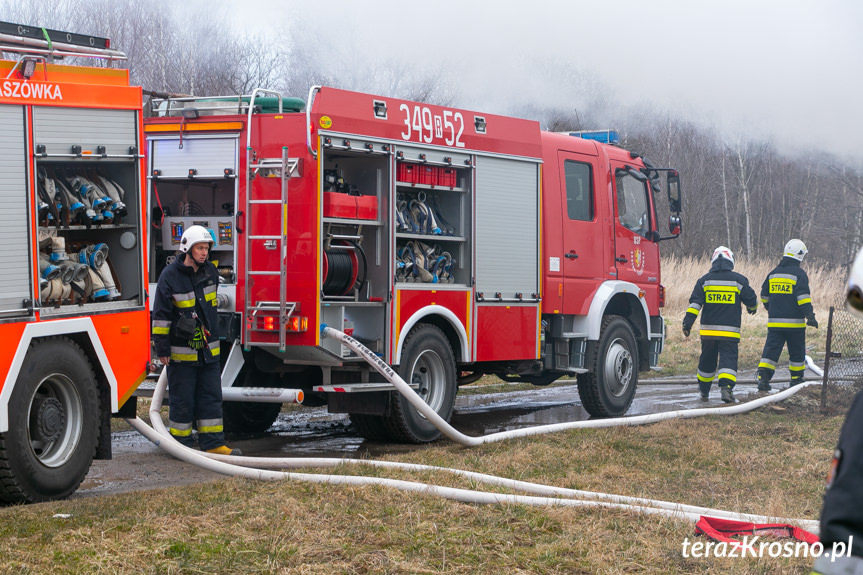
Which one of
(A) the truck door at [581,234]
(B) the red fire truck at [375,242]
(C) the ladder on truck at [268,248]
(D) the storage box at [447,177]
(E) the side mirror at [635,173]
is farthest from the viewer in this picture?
(E) the side mirror at [635,173]

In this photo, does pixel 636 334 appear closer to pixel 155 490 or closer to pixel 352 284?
pixel 352 284

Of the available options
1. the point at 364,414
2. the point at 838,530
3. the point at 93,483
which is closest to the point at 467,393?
the point at 364,414

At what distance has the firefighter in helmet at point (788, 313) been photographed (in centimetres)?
1255

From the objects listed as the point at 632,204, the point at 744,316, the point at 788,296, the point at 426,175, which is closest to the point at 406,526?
the point at 426,175

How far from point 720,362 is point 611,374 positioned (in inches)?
77.5

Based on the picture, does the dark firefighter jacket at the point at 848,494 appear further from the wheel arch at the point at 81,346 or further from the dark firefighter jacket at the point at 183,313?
the dark firefighter jacket at the point at 183,313

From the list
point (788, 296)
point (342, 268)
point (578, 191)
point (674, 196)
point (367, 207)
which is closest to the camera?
point (342, 268)

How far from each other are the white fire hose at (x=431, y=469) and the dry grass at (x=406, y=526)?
3.6 inches

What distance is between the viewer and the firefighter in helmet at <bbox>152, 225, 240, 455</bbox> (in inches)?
299

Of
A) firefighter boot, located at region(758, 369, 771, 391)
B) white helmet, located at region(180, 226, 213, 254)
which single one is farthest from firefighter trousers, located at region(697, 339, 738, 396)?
white helmet, located at region(180, 226, 213, 254)

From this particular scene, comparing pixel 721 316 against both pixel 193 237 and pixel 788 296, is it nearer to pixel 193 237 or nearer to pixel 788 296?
pixel 788 296

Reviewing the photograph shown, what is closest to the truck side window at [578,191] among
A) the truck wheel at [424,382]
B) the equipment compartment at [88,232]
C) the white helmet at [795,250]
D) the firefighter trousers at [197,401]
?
the truck wheel at [424,382]

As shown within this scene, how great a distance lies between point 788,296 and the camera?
12617mm

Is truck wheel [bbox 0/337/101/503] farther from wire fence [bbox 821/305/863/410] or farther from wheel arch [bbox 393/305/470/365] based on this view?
wire fence [bbox 821/305/863/410]
